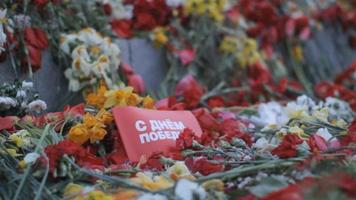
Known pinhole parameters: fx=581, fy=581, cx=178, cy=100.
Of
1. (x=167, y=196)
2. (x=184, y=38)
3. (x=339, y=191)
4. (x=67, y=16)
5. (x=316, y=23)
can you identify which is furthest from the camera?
(x=316, y=23)

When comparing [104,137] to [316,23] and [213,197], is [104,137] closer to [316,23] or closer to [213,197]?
[213,197]

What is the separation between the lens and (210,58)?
2.48m

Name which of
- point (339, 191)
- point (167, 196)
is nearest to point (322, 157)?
point (339, 191)

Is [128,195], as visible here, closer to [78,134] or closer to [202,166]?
[202,166]

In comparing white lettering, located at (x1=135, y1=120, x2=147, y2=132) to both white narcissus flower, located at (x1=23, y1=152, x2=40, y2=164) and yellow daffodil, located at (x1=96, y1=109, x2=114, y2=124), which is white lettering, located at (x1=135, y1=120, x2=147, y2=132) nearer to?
yellow daffodil, located at (x1=96, y1=109, x2=114, y2=124)

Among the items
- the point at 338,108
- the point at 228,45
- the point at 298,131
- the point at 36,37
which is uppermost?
the point at 36,37

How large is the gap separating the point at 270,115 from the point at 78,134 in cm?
75

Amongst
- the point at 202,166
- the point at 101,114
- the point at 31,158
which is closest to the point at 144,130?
the point at 101,114

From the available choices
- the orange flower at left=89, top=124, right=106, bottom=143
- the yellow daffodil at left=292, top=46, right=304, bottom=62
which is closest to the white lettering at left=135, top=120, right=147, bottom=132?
A: the orange flower at left=89, top=124, right=106, bottom=143

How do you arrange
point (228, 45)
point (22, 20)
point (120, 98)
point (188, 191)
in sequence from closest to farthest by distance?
point (188, 191) < point (120, 98) < point (22, 20) < point (228, 45)

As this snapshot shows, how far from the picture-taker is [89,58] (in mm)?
1868

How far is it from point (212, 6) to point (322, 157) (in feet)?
4.27

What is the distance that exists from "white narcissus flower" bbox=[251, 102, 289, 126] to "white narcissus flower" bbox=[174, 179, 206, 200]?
0.77 meters

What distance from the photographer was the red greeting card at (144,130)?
4.95 ft
